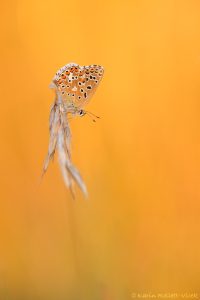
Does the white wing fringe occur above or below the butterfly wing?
below

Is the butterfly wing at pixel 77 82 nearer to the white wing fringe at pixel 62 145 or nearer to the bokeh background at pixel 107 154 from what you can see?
the white wing fringe at pixel 62 145

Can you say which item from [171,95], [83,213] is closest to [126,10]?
[171,95]

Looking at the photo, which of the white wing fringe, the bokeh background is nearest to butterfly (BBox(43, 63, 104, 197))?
the white wing fringe

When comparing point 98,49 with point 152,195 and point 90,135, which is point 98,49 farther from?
point 152,195

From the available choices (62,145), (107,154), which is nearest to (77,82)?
(62,145)

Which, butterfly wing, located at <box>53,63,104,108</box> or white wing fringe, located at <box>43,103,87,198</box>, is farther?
butterfly wing, located at <box>53,63,104,108</box>

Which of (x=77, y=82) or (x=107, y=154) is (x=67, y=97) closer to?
(x=77, y=82)

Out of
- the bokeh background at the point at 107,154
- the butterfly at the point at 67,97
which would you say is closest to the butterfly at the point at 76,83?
Answer: the butterfly at the point at 67,97

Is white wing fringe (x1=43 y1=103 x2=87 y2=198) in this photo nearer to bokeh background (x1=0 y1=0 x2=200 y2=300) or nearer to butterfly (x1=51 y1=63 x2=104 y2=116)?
butterfly (x1=51 y1=63 x2=104 y2=116)
